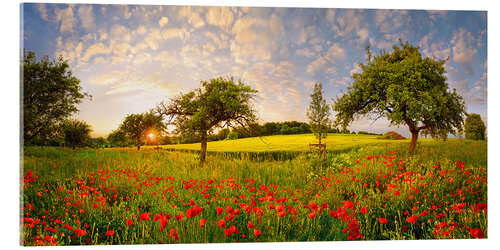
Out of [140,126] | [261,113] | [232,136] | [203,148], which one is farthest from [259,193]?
[140,126]

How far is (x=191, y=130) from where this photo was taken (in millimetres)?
4445

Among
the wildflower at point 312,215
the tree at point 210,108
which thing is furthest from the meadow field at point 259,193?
the tree at point 210,108

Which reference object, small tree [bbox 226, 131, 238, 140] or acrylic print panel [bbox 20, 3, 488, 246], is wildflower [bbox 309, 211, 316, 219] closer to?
acrylic print panel [bbox 20, 3, 488, 246]

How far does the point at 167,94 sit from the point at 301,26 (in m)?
2.49

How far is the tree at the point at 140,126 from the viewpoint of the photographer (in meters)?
4.21

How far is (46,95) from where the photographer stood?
4.07 m

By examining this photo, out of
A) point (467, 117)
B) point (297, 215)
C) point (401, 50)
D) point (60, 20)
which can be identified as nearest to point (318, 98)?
point (401, 50)

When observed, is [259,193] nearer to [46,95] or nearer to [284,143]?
[284,143]

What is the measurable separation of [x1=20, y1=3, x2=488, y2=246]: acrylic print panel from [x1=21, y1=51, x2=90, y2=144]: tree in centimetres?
2

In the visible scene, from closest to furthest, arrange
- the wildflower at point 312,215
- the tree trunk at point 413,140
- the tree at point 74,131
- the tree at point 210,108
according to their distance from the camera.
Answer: the wildflower at point 312,215
the tree at point 74,131
the tree at point 210,108
the tree trunk at point 413,140

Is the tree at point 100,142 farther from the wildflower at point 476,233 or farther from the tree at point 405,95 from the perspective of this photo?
the wildflower at point 476,233

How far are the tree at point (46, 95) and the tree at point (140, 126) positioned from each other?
743 millimetres

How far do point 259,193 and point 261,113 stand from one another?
4.37 feet
